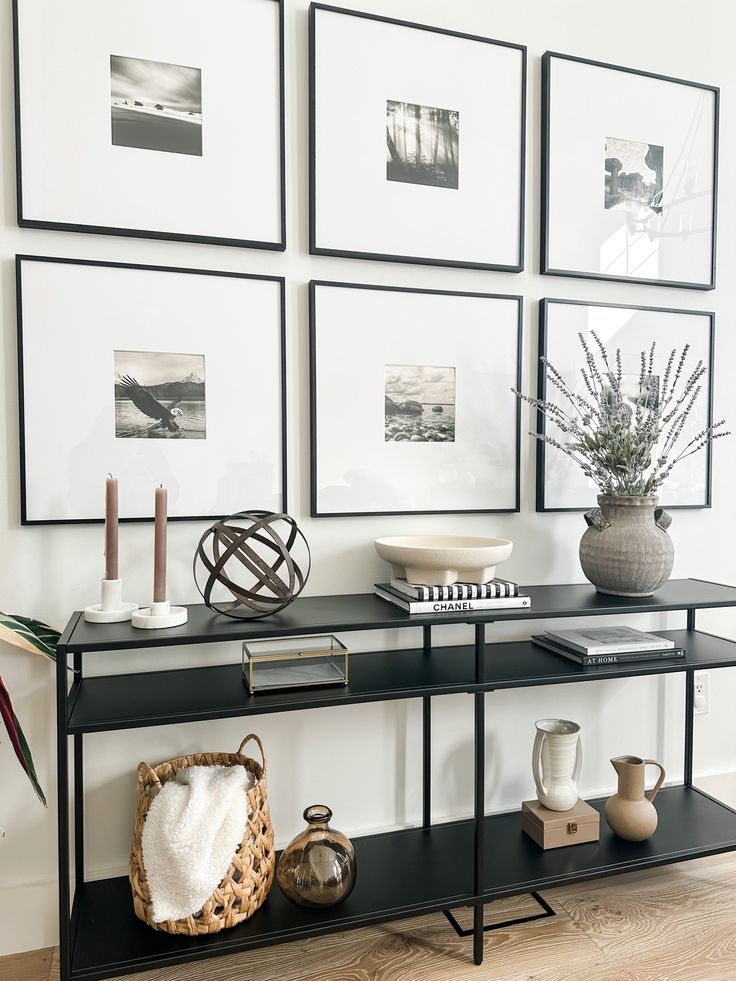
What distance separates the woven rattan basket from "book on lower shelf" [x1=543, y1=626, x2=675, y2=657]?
778mm

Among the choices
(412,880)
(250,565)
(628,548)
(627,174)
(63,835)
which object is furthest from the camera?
(627,174)

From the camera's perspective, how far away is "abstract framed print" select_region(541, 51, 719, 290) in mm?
1934

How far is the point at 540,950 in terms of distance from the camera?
1.62m

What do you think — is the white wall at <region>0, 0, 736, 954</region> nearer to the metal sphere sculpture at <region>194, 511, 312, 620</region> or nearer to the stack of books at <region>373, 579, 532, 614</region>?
the metal sphere sculpture at <region>194, 511, 312, 620</region>

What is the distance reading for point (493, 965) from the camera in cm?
157

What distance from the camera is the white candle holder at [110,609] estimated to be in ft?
4.77

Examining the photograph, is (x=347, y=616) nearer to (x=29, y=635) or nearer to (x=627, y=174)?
(x=29, y=635)

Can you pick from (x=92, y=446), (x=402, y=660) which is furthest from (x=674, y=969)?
(x=92, y=446)

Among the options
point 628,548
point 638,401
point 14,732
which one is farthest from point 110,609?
point 638,401

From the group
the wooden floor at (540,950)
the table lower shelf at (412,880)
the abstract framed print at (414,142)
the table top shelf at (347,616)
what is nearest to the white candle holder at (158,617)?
the table top shelf at (347,616)

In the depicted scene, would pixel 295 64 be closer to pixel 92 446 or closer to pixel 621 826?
pixel 92 446

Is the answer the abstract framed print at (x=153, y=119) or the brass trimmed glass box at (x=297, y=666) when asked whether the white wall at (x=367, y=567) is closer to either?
the abstract framed print at (x=153, y=119)

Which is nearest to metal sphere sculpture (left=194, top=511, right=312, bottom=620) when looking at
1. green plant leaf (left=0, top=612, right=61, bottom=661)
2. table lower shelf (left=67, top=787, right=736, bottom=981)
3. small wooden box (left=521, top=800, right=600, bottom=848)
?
green plant leaf (left=0, top=612, right=61, bottom=661)

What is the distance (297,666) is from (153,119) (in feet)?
4.06
